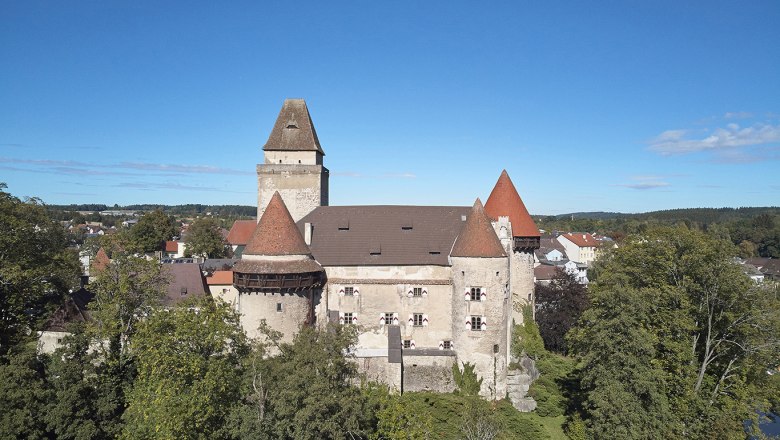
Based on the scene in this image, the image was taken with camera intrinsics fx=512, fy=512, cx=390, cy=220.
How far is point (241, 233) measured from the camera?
2505 inches

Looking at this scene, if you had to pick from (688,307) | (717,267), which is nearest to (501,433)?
(688,307)

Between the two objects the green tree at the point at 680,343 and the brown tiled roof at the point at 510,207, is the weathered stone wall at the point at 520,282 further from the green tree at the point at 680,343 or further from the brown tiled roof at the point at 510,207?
the green tree at the point at 680,343

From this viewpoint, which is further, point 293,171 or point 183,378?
point 293,171

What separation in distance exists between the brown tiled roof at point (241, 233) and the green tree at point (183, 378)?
39685 millimetres

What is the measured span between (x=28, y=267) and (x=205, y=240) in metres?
43.0

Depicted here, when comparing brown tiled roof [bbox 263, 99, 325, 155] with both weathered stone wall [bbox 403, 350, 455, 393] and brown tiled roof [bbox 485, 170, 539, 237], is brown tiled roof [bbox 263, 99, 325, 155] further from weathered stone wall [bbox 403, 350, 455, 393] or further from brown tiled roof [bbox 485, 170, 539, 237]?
weathered stone wall [bbox 403, 350, 455, 393]

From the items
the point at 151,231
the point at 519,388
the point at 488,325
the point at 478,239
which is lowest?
the point at 519,388

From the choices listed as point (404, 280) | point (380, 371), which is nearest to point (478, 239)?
point (404, 280)

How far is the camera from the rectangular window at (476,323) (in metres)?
31.5

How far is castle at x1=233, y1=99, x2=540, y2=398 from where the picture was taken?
29.9 meters

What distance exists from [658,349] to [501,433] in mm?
10304

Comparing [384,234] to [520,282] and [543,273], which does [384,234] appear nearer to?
[520,282]

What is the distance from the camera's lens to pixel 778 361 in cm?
2594

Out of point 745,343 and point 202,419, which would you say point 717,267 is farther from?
point 202,419
